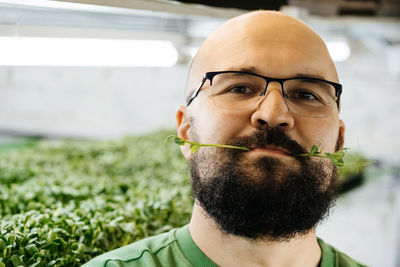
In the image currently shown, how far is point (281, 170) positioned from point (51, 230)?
109 cm

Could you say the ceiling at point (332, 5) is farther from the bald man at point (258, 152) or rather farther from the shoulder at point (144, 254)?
the shoulder at point (144, 254)

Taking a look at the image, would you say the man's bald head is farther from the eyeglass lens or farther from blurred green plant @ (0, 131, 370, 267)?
blurred green plant @ (0, 131, 370, 267)

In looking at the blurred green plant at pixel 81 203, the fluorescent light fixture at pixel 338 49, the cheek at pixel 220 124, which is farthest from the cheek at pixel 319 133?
the fluorescent light fixture at pixel 338 49

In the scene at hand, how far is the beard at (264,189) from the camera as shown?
60.7 inches

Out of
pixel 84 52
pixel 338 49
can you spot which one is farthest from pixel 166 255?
→ pixel 338 49

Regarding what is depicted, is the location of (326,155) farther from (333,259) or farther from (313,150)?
(333,259)

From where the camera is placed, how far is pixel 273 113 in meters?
1.59

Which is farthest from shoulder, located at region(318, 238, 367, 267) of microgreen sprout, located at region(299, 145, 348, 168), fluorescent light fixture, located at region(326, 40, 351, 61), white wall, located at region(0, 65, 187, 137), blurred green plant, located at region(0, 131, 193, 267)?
white wall, located at region(0, 65, 187, 137)

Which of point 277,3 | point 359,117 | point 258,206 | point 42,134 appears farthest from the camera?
point 42,134

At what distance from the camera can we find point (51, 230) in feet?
6.44

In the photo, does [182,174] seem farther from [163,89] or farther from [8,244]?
[163,89]

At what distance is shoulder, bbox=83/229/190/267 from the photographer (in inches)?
66.7

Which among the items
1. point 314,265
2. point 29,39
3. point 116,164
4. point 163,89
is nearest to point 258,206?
point 314,265

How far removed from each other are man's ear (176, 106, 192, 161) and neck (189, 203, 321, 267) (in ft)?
0.88
